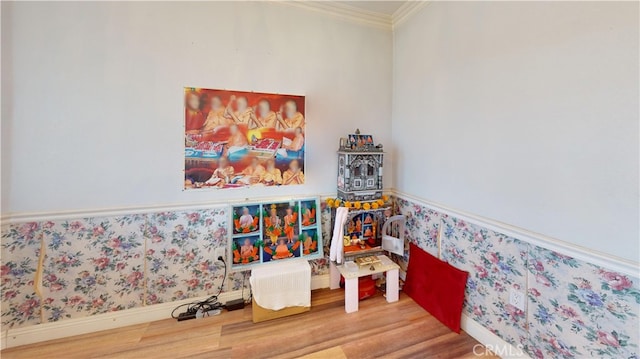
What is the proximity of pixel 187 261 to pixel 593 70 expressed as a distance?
2789 mm

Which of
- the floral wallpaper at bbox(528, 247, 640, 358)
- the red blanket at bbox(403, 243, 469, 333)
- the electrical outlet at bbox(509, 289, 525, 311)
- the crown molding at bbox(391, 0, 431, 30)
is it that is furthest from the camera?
the crown molding at bbox(391, 0, 431, 30)

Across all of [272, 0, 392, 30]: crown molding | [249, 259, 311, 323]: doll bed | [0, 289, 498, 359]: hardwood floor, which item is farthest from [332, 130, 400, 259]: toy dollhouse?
[272, 0, 392, 30]: crown molding

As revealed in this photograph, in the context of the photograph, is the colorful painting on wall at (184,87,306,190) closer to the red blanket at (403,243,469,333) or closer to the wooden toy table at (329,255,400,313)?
the wooden toy table at (329,255,400,313)

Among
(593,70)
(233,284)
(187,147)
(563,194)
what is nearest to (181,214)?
(187,147)

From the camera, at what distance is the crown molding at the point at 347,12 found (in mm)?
2205

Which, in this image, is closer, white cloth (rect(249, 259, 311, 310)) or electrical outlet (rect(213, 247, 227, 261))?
white cloth (rect(249, 259, 311, 310))

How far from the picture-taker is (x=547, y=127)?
133 centimetres

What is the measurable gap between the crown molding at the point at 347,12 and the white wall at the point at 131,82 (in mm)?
68

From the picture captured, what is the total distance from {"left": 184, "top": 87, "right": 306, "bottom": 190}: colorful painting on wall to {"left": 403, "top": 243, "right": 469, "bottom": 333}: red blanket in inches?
50.8

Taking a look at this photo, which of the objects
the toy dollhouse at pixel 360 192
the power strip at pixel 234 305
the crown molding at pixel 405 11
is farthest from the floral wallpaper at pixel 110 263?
the crown molding at pixel 405 11

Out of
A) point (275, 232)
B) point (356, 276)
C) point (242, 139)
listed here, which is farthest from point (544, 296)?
point (242, 139)

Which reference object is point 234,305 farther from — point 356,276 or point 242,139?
point 242,139

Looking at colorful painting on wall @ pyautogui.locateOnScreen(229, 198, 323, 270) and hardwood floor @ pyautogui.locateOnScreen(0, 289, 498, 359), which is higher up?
colorful painting on wall @ pyautogui.locateOnScreen(229, 198, 323, 270)

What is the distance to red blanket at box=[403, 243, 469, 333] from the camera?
71.2 inches
